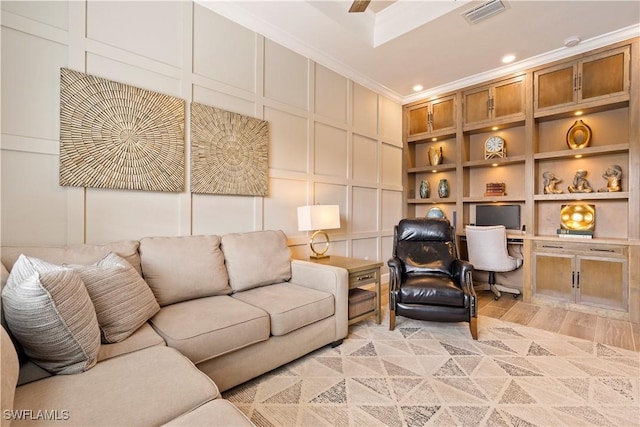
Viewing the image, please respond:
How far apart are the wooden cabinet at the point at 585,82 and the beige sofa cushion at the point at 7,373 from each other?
15.7 feet

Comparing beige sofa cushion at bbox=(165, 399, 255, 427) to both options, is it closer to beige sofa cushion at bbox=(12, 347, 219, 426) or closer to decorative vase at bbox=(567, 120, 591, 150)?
beige sofa cushion at bbox=(12, 347, 219, 426)

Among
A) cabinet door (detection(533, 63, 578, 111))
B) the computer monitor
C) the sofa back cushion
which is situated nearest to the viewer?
the sofa back cushion

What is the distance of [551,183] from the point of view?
371 cm

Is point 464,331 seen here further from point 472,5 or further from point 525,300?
point 472,5

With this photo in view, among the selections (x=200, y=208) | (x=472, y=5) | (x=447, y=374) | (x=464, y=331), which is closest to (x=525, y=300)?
(x=464, y=331)

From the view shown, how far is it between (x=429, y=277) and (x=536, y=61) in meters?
3.03

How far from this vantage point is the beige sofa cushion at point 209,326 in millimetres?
1557

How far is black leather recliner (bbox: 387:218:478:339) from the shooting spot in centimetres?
252

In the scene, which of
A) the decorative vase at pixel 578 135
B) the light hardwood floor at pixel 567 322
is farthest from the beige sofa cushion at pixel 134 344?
the decorative vase at pixel 578 135

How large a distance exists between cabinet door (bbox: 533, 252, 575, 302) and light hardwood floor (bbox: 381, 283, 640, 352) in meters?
0.18

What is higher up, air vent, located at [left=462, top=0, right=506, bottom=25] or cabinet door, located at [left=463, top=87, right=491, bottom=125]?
air vent, located at [left=462, top=0, right=506, bottom=25]

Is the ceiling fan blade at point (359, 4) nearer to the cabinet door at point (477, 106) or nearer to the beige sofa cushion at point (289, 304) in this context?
the beige sofa cushion at point (289, 304)

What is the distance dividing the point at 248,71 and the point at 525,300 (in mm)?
4116

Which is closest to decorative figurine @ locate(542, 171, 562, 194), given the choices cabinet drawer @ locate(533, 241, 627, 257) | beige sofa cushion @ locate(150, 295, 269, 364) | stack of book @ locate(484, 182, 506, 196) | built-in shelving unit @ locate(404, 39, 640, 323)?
built-in shelving unit @ locate(404, 39, 640, 323)
